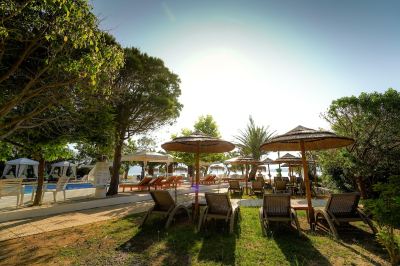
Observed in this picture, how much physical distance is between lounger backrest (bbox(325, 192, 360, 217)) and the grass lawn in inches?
19.1

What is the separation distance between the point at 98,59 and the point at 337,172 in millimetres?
12725

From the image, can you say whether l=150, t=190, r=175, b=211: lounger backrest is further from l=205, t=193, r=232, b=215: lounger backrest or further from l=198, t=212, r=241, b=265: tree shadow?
l=198, t=212, r=241, b=265: tree shadow

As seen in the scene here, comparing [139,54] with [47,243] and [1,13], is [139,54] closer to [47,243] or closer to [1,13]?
[1,13]

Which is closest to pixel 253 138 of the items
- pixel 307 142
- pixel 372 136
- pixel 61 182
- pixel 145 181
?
pixel 145 181

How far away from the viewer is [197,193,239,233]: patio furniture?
6043mm

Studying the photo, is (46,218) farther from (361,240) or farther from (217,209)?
(361,240)

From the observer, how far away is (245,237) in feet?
17.8

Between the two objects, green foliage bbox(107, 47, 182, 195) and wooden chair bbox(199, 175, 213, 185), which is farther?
wooden chair bbox(199, 175, 213, 185)

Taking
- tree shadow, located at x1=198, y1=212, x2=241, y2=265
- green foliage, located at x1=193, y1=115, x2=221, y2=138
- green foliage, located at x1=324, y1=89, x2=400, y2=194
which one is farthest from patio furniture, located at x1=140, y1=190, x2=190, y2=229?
green foliage, located at x1=193, y1=115, x2=221, y2=138

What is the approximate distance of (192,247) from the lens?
4.86m

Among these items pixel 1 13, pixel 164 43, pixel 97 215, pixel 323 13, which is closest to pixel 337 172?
pixel 323 13

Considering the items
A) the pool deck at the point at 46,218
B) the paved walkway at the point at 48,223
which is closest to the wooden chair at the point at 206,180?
the pool deck at the point at 46,218

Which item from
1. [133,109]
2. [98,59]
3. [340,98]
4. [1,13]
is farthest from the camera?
[133,109]

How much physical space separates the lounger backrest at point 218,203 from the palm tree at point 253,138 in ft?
62.8
